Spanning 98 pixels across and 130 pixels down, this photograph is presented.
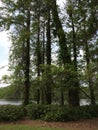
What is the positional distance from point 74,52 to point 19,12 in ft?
16.7

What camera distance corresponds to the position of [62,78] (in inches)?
572

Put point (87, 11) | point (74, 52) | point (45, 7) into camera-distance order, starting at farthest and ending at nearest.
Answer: point (74, 52) → point (45, 7) → point (87, 11)

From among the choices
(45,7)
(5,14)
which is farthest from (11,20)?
(45,7)

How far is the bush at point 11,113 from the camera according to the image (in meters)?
15.1

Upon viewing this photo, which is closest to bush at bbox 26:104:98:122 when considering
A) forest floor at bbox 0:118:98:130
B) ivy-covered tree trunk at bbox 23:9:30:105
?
forest floor at bbox 0:118:98:130

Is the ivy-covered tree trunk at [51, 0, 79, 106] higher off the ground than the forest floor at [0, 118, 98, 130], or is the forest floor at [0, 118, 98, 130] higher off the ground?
the ivy-covered tree trunk at [51, 0, 79, 106]

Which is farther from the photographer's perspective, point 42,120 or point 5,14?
point 5,14

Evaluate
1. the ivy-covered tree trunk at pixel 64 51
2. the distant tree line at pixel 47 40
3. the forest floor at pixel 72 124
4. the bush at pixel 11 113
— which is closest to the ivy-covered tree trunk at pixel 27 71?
the distant tree line at pixel 47 40

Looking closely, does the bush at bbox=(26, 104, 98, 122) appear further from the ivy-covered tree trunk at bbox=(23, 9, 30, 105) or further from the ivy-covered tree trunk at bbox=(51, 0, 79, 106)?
the ivy-covered tree trunk at bbox=(23, 9, 30, 105)

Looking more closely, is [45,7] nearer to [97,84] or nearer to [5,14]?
[5,14]

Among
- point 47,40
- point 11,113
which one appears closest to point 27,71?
point 47,40

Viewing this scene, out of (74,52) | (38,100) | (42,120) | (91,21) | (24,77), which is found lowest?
(42,120)

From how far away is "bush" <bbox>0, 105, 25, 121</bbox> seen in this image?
595 inches

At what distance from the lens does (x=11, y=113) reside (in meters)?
15.3
